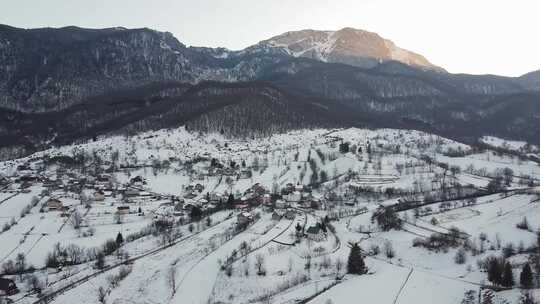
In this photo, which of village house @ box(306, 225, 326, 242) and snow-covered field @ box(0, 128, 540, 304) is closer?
snow-covered field @ box(0, 128, 540, 304)

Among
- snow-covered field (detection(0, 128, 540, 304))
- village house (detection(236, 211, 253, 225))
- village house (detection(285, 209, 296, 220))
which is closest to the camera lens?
snow-covered field (detection(0, 128, 540, 304))

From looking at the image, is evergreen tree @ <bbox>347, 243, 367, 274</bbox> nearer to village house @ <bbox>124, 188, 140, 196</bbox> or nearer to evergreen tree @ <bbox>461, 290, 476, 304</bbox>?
evergreen tree @ <bbox>461, 290, 476, 304</bbox>

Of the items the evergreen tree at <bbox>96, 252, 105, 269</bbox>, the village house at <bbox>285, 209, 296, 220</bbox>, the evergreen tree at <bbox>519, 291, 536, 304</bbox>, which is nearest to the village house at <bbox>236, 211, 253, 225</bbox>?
the village house at <bbox>285, 209, 296, 220</bbox>

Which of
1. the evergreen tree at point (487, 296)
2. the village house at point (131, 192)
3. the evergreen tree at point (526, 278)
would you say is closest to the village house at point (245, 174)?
the village house at point (131, 192)

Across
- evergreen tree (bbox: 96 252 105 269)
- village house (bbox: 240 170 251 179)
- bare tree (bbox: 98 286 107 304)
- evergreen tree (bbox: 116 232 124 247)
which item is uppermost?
village house (bbox: 240 170 251 179)

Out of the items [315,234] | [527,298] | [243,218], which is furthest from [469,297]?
[243,218]

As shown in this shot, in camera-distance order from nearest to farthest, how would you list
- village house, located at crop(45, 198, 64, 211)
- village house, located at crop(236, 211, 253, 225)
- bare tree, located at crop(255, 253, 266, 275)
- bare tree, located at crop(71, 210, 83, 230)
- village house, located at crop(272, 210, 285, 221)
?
bare tree, located at crop(255, 253, 266, 275) → village house, located at crop(236, 211, 253, 225) → bare tree, located at crop(71, 210, 83, 230) → village house, located at crop(272, 210, 285, 221) → village house, located at crop(45, 198, 64, 211)

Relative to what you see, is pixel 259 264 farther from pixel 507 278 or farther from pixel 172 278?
pixel 507 278

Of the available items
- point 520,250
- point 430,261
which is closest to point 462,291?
point 430,261
